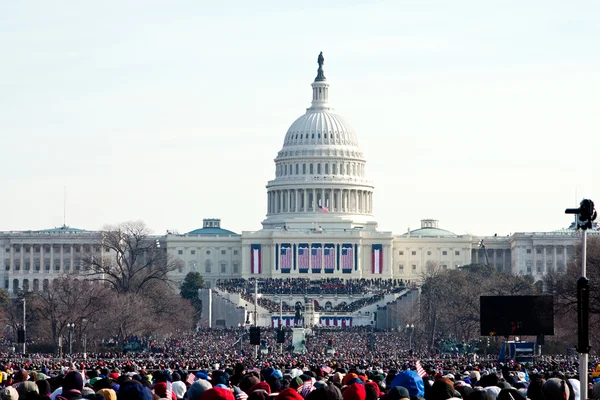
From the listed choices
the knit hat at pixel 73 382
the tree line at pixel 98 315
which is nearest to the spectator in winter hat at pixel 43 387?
the knit hat at pixel 73 382

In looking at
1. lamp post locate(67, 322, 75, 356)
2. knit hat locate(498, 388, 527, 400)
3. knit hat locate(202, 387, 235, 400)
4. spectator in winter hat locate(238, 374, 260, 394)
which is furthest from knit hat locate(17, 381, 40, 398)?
lamp post locate(67, 322, 75, 356)

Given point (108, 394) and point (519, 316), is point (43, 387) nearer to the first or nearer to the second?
point (108, 394)

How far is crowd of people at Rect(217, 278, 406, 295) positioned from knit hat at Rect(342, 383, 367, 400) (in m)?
144

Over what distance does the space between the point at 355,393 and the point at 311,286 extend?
156 m

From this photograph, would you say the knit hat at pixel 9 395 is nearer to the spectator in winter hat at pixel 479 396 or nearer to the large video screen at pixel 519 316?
the spectator in winter hat at pixel 479 396

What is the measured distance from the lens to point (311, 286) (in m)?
185

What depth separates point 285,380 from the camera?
A: 3759cm

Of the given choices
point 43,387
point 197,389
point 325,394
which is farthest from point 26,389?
point 325,394

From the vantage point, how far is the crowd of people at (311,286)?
181 metres

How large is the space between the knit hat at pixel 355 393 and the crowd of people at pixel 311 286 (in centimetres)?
14425

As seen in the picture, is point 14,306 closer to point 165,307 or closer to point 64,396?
point 165,307

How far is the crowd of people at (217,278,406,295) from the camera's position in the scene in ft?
593

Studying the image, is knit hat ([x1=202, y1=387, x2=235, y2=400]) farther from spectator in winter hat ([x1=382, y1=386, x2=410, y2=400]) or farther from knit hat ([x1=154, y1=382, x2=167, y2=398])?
knit hat ([x1=154, y1=382, x2=167, y2=398])

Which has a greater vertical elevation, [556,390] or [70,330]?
[70,330]
